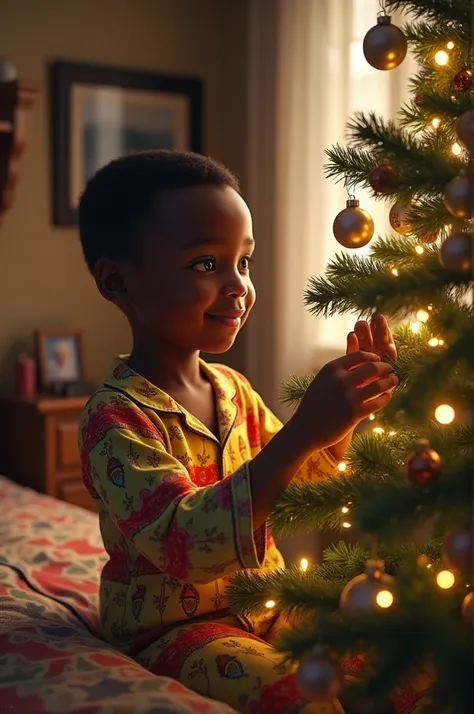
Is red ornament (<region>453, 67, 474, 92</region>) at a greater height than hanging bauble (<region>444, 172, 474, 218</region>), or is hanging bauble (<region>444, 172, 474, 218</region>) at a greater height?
red ornament (<region>453, 67, 474, 92</region>)

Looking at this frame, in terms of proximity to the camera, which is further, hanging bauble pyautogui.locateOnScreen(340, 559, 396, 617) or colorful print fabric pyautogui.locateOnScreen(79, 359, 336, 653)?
colorful print fabric pyautogui.locateOnScreen(79, 359, 336, 653)

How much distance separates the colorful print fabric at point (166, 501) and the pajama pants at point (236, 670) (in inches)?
1.7

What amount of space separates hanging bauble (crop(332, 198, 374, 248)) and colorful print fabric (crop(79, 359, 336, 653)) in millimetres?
282

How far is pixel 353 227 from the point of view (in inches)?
39.1

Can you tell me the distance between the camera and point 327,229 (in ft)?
9.77

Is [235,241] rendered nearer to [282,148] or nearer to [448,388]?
[448,388]

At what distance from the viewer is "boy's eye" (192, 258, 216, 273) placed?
1.10 metres

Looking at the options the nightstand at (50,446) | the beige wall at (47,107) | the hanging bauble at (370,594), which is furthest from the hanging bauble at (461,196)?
the beige wall at (47,107)

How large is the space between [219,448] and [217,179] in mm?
341

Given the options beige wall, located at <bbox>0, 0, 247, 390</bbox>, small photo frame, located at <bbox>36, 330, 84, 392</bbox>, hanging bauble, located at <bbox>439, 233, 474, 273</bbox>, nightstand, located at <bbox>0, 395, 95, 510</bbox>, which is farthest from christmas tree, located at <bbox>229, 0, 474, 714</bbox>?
beige wall, located at <bbox>0, 0, 247, 390</bbox>

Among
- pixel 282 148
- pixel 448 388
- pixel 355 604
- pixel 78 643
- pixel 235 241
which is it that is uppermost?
pixel 282 148

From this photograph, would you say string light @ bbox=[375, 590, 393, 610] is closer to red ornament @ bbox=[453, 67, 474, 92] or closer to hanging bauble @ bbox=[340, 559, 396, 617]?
hanging bauble @ bbox=[340, 559, 396, 617]

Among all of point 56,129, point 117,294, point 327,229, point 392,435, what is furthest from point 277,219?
point 392,435

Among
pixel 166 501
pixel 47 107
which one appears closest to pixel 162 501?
pixel 166 501
